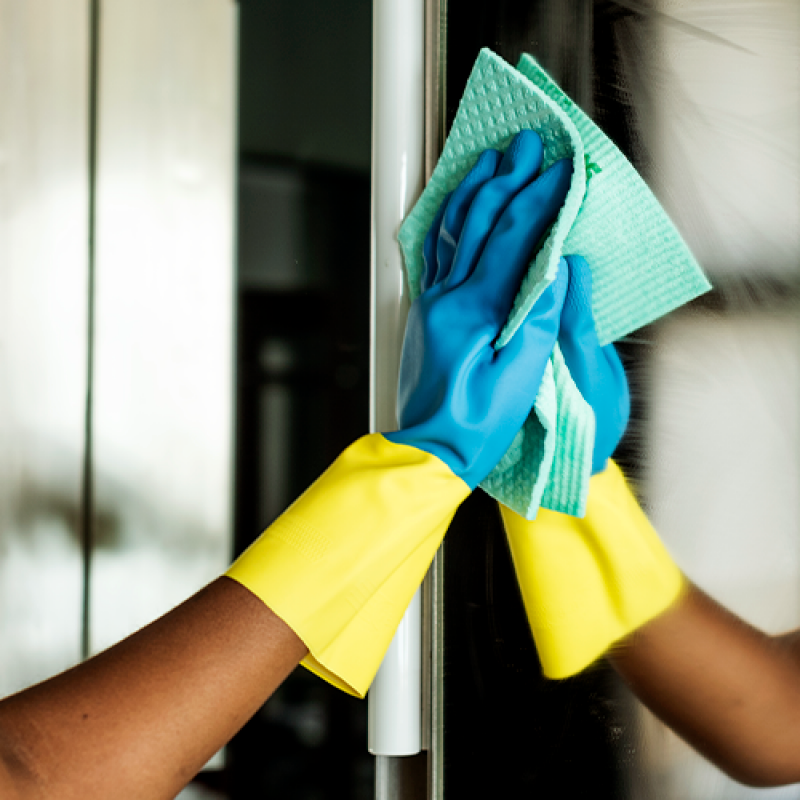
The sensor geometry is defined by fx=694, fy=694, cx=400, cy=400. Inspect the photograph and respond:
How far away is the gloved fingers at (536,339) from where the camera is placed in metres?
0.32

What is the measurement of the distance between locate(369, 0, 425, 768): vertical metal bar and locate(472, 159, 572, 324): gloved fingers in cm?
10

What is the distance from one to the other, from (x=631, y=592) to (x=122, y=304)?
2.02 feet

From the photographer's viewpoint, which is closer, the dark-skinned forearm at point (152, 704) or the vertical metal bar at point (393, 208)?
the dark-skinned forearm at point (152, 704)

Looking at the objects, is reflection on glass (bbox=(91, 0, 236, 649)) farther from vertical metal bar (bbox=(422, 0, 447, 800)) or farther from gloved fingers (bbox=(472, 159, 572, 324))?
gloved fingers (bbox=(472, 159, 572, 324))

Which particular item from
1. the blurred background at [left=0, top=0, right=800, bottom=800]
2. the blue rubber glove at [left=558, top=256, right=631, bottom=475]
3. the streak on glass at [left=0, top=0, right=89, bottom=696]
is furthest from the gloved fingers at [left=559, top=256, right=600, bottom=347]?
the streak on glass at [left=0, top=0, right=89, bottom=696]

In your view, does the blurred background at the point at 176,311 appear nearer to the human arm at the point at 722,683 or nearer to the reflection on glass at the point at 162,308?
the reflection on glass at the point at 162,308

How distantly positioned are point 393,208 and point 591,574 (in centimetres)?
24

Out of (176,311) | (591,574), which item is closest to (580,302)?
(591,574)

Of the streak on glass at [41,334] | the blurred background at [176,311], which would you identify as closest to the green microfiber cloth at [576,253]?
the blurred background at [176,311]

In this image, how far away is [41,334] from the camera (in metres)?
0.74

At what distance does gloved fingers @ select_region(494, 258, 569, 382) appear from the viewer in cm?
32

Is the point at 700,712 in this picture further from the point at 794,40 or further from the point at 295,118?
the point at 295,118

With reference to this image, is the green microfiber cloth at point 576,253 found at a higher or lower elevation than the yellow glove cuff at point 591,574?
higher

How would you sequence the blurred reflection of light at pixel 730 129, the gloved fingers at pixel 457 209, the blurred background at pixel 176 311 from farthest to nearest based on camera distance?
the blurred background at pixel 176 311 < the gloved fingers at pixel 457 209 < the blurred reflection of light at pixel 730 129
